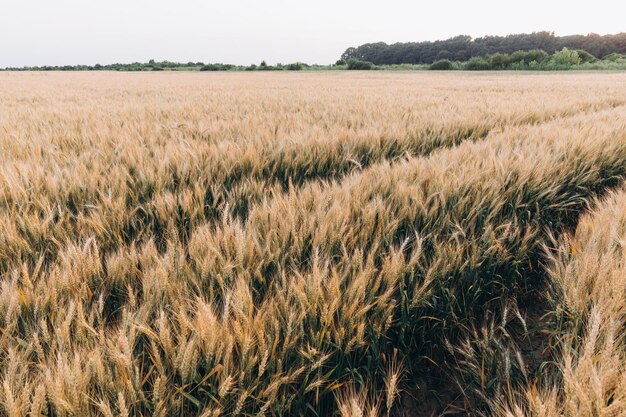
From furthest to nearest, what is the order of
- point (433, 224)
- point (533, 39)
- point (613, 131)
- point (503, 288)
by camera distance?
point (533, 39), point (613, 131), point (433, 224), point (503, 288)

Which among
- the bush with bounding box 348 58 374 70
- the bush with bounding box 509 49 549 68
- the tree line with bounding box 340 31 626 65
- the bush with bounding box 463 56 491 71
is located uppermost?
the tree line with bounding box 340 31 626 65

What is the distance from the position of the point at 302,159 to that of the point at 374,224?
1038 mm

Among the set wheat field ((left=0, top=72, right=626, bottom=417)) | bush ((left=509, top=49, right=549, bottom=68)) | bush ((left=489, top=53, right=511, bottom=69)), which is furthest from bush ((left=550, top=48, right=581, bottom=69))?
wheat field ((left=0, top=72, right=626, bottom=417))

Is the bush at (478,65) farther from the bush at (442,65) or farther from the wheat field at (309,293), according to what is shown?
the wheat field at (309,293)

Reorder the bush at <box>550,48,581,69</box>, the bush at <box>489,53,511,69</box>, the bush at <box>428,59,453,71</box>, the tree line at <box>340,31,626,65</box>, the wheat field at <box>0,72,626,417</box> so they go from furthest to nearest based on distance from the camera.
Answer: the tree line at <box>340,31,626,65</box>, the bush at <box>428,59,453,71</box>, the bush at <box>489,53,511,69</box>, the bush at <box>550,48,581,69</box>, the wheat field at <box>0,72,626,417</box>

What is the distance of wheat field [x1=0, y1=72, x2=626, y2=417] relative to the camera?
62cm

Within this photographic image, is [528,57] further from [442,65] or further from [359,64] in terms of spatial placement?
[359,64]

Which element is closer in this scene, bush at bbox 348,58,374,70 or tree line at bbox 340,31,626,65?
bush at bbox 348,58,374,70

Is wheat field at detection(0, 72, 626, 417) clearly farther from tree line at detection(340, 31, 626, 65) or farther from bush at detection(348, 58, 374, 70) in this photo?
tree line at detection(340, 31, 626, 65)

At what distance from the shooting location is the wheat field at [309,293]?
0.62 meters

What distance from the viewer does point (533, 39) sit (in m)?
60.5

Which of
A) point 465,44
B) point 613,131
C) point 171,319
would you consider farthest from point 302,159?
point 465,44

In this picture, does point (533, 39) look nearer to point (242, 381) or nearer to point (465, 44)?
point (465, 44)

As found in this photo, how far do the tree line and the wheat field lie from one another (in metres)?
63.4
